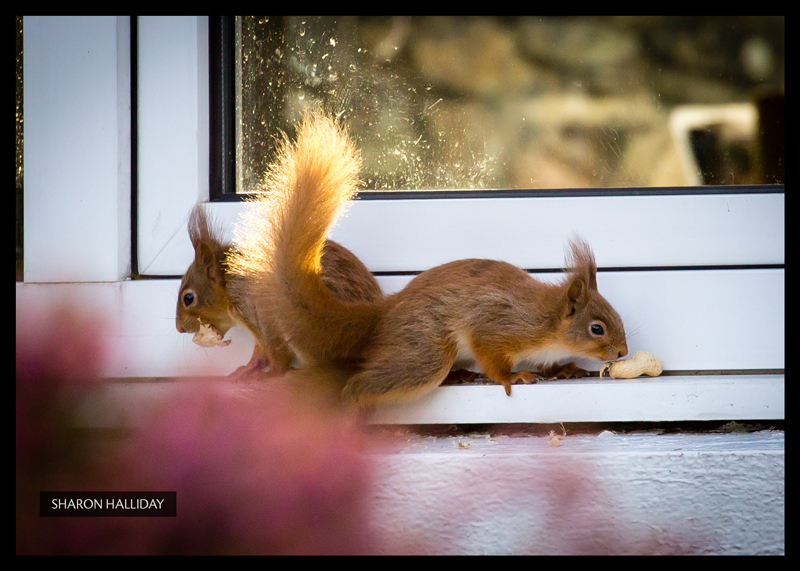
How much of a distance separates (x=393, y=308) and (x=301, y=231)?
0.18 m

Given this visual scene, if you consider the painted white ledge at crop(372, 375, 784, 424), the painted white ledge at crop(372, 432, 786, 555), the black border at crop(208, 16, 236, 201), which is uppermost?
the black border at crop(208, 16, 236, 201)

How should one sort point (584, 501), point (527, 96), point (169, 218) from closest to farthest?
1. point (584, 501)
2. point (169, 218)
3. point (527, 96)

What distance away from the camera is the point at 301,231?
27.9 inches

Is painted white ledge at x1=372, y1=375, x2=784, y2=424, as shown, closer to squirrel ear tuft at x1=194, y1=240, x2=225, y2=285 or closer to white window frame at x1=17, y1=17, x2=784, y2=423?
white window frame at x1=17, y1=17, x2=784, y2=423

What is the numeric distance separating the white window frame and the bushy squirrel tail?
0.20 m

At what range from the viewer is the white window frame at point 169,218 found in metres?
0.89

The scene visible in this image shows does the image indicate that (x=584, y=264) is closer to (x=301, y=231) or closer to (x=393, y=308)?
(x=393, y=308)

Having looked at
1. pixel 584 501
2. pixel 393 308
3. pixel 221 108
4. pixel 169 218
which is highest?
pixel 221 108

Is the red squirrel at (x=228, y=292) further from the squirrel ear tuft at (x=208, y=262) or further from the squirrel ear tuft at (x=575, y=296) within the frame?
the squirrel ear tuft at (x=575, y=296)

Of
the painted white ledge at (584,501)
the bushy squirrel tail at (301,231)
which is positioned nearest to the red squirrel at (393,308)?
the bushy squirrel tail at (301,231)

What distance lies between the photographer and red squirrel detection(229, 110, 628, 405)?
2.33ft

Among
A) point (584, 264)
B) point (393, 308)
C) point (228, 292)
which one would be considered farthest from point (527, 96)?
point (228, 292)

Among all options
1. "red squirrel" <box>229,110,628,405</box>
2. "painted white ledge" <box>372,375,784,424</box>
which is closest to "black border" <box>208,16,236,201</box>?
"red squirrel" <box>229,110,628,405</box>

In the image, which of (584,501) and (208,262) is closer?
(584,501)
